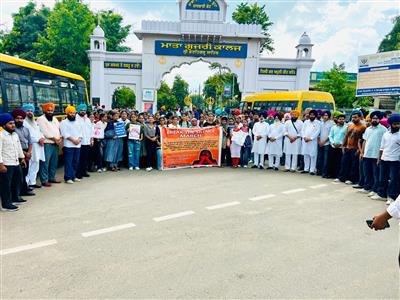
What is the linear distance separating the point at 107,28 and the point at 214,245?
117 ft

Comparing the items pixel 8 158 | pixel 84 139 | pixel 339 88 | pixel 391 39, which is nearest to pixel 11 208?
pixel 8 158

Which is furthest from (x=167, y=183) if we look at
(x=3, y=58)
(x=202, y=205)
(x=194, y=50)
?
(x=194, y=50)

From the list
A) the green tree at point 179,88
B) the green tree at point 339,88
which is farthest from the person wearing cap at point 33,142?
the green tree at point 179,88

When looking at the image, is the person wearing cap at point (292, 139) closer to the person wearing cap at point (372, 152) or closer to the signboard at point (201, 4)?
the person wearing cap at point (372, 152)

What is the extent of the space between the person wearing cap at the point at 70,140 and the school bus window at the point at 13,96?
5.46ft

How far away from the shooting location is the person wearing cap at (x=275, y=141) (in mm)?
10773

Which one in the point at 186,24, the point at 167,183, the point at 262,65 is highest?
the point at 186,24

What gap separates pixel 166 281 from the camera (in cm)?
347

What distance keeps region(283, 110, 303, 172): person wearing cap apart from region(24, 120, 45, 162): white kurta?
675 cm

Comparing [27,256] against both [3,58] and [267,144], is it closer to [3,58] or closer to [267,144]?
[3,58]

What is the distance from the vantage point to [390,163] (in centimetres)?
690

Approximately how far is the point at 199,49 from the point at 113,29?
15.5m

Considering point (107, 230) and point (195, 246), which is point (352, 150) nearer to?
point (195, 246)

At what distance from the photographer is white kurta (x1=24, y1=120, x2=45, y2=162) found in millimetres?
7207
